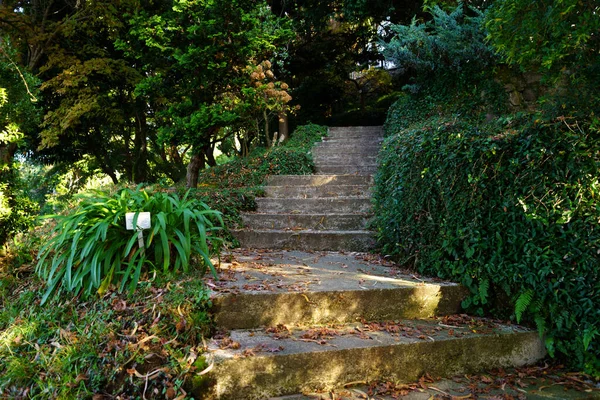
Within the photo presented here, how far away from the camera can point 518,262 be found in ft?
7.47

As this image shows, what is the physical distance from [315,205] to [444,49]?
3676 mm

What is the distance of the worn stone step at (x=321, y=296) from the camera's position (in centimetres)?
221

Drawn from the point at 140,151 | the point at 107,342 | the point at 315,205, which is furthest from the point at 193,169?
the point at 140,151

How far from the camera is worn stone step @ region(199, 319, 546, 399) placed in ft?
5.96

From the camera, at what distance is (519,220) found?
7.52ft

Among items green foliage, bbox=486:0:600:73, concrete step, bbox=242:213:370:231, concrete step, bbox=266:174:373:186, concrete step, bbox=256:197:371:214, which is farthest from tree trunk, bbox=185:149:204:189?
green foliage, bbox=486:0:600:73

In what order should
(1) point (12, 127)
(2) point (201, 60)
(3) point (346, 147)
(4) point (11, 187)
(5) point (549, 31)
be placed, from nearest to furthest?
(5) point (549, 31) → (1) point (12, 127) → (4) point (11, 187) → (2) point (201, 60) → (3) point (346, 147)

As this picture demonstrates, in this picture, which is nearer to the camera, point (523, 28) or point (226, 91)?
point (523, 28)

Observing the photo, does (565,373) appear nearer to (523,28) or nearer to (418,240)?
(418,240)

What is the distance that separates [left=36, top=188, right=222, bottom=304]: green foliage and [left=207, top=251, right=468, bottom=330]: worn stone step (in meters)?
0.30

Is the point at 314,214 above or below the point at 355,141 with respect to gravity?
below

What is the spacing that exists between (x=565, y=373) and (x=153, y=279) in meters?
2.42

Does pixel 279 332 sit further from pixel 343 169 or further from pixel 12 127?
pixel 343 169

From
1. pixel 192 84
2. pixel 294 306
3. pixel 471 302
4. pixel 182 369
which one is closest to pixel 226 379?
pixel 182 369
